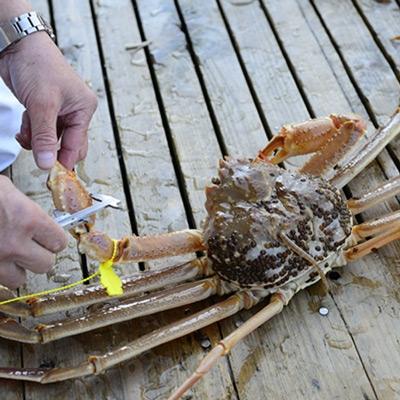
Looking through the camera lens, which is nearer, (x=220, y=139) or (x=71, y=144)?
(x=71, y=144)

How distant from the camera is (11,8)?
6.02ft

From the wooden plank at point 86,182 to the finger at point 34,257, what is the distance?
28 centimetres

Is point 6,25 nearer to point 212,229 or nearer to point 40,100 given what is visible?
point 40,100

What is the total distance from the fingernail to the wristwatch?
13.9 inches

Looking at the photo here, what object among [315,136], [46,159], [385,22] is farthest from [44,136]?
[385,22]

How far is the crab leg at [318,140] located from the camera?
1907 mm

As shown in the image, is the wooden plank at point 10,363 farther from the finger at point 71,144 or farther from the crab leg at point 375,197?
the crab leg at point 375,197

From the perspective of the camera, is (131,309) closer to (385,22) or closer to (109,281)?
(109,281)

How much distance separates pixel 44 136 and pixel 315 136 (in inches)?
30.9

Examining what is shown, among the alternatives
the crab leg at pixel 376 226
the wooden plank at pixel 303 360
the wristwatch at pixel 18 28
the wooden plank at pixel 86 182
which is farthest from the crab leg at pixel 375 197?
the wristwatch at pixel 18 28

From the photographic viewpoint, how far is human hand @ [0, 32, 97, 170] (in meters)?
1.66

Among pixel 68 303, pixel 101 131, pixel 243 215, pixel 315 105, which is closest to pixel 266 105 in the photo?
pixel 315 105

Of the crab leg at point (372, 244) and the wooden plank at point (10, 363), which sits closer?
the wooden plank at point (10, 363)

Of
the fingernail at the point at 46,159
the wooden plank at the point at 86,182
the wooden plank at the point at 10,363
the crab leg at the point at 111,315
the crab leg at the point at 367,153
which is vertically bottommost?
the wooden plank at the point at 10,363
